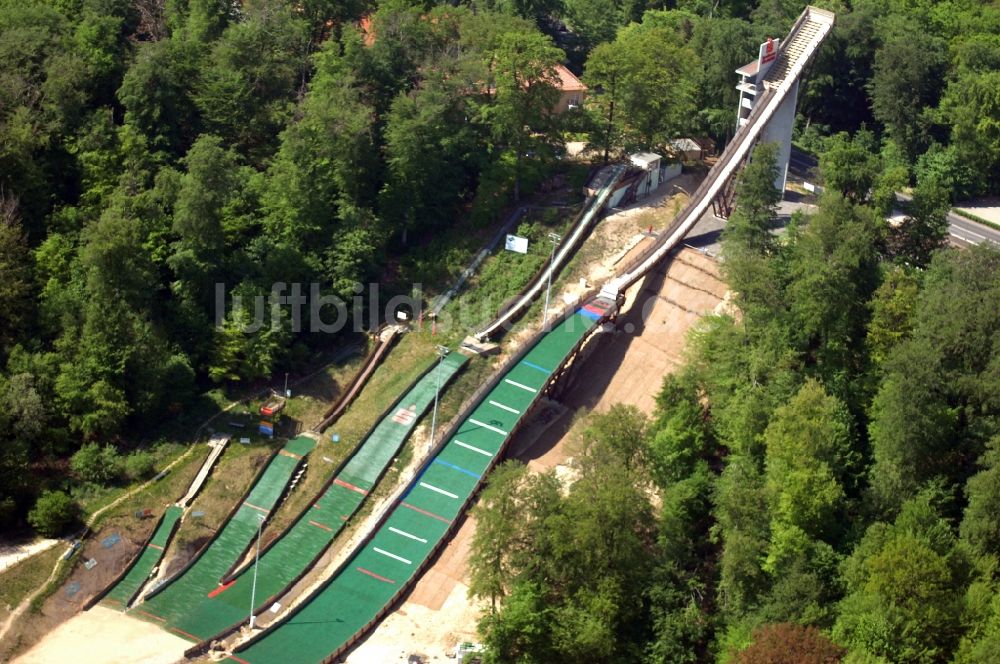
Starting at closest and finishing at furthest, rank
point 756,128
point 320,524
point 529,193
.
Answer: point 320,524 → point 756,128 → point 529,193

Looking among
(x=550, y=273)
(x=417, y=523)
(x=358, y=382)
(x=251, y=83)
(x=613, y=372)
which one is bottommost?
(x=417, y=523)

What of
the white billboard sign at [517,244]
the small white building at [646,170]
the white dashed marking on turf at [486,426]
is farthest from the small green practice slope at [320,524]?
the small white building at [646,170]

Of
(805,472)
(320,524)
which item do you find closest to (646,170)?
(805,472)

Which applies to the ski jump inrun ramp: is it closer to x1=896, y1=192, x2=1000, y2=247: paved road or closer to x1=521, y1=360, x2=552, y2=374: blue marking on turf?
x1=521, y1=360, x2=552, y2=374: blue marking on turf

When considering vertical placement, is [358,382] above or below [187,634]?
above

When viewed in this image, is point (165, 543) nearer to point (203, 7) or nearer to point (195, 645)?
point (195, 645)

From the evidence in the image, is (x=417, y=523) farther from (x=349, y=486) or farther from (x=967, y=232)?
(x=967, y=232)

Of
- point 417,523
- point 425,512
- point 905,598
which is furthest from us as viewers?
point 425,512
